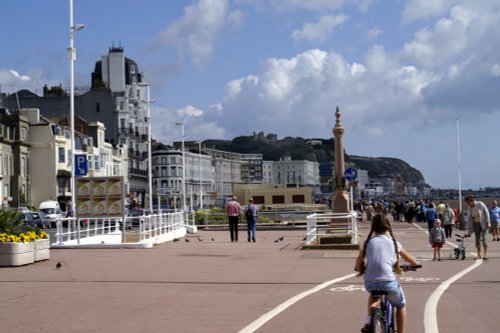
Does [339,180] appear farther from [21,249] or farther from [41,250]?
[21,249]

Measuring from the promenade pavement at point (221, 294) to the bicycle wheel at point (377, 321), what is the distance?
2181mm

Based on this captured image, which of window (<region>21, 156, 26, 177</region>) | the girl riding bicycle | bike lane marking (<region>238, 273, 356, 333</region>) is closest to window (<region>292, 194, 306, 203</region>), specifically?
window (<region>21, 156, 26, 177</region>)

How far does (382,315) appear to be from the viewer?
859 centimetres

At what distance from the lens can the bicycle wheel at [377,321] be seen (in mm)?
8445

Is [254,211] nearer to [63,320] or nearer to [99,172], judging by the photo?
[63,320]

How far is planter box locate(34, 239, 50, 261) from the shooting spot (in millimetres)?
21188

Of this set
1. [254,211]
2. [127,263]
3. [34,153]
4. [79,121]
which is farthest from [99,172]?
[127,263]

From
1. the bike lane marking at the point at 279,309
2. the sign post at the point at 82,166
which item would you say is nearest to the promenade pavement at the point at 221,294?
the bike lane marking at the point at 279,309

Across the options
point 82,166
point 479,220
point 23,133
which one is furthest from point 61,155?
point 479,220

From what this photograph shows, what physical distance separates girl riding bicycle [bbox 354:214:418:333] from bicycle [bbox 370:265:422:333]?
42mm

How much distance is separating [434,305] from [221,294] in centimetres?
→ 372

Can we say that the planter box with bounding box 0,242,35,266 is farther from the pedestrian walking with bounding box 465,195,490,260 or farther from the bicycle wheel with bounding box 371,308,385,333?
the bicycle wheel with bounding box 371,308,385,333

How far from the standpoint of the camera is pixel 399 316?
29.2 ft

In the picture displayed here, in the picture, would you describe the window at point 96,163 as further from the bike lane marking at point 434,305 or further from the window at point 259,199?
the bike lane marking at point 434,305
